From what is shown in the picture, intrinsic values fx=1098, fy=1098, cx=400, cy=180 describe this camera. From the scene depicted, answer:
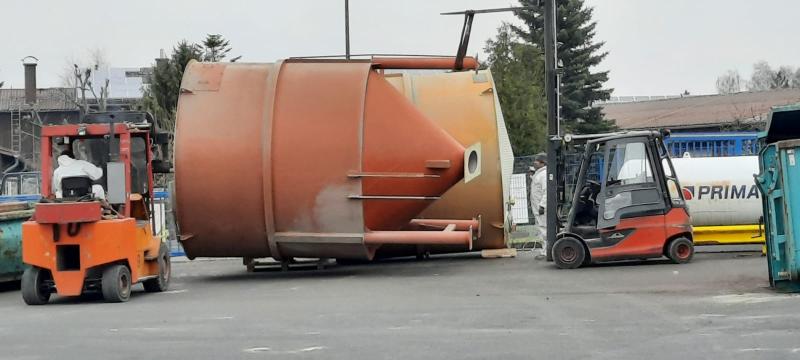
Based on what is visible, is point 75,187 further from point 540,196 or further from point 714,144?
point 714,144

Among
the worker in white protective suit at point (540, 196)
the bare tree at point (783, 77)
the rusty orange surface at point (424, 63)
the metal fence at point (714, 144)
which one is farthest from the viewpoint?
the bare tree at point (783, 77)

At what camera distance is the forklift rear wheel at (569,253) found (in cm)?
1684

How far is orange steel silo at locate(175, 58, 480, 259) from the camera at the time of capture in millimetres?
15938

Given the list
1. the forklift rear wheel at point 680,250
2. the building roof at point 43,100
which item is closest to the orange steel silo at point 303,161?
the forklift rear wheel at point 680,250

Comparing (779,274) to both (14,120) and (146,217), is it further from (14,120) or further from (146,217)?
(14,120)

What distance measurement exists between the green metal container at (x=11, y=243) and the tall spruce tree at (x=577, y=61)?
39.3m

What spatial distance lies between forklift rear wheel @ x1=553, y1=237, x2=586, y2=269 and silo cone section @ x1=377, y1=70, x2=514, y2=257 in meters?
1.88

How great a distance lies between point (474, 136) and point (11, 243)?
754 cm

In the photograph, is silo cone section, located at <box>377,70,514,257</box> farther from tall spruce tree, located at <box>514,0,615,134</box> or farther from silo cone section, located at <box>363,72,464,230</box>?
tall spruce tree, located at <box>514,0,615,134</box>

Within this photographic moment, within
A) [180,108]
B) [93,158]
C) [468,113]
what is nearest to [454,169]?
[468,113]

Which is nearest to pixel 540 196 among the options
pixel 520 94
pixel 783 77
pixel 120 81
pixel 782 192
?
pixel 782 192

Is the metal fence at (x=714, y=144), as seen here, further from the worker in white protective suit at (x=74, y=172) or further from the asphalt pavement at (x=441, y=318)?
the worker in white protective suit at (x=74, y=172)

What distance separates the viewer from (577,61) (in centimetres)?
5472

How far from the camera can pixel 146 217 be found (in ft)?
50.4
